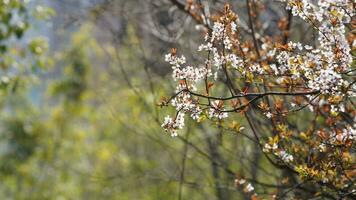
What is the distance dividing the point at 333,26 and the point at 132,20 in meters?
4.19

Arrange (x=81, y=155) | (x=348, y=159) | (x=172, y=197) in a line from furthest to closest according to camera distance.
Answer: (x=81, y=155) < (x=172, y=197) < (x=348, y=159)

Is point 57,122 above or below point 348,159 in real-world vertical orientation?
above

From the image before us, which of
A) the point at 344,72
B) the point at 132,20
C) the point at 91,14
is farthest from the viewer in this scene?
the point at 91,14

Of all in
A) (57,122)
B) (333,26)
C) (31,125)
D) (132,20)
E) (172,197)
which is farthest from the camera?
(57,122)

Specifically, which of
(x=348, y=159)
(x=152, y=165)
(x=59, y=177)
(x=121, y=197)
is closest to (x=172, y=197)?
(x=152, y=165)

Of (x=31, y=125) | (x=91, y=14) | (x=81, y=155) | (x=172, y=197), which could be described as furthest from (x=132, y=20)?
(x=81, y=155)

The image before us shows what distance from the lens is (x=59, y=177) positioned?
13477mm

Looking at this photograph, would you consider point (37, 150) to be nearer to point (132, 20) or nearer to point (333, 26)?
point (132, 20)

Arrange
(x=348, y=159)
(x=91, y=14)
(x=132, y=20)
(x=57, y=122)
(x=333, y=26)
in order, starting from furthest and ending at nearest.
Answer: (x=57, y=122)
(x=91, y=14)
(x=132, y=20)
(x=348, y=159)
(x=333, y=26)

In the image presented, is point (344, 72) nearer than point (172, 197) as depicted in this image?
Yes

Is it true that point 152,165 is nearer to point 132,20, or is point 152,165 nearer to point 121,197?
point 121,197

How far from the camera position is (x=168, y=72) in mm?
7250

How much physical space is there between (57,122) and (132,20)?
286 inches

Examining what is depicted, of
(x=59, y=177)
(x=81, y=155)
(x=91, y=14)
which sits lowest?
(x=91, y=14)
